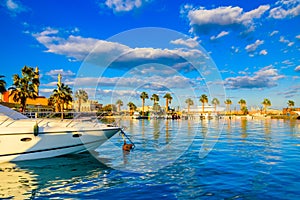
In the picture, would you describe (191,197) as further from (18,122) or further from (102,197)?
(18,122)

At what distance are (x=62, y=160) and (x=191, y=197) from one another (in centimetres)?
865

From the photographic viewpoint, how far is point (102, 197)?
8.67 m

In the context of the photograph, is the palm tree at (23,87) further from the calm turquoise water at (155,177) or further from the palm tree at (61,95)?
the calm turquoise water at (155,177)

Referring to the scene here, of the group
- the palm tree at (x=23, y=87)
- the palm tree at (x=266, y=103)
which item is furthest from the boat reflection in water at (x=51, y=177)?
the palm tree at (x=266, y=103)

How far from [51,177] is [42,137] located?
11.7 feet

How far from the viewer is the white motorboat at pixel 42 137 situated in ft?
44.8

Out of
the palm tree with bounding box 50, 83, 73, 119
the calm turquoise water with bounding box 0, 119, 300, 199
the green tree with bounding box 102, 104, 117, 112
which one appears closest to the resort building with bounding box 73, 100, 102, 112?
the green tree with bounding box 102, 104, 117, 112

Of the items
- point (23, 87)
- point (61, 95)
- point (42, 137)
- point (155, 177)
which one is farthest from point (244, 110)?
point (155, 177)

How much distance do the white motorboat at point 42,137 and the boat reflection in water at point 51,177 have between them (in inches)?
18.4

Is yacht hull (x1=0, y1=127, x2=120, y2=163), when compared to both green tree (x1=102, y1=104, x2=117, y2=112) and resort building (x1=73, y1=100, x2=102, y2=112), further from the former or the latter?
resort building (x1=73, y1=100, x2=102, y2=112)

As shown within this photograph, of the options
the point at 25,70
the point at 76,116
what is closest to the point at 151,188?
the point at 76,116

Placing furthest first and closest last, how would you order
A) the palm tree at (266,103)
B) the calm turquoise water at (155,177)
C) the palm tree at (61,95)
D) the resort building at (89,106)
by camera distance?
the palm tree at (266,103) < the palm tree at (61,95) < the resort building at (89,106) < the calm turquoise water at (155,177)

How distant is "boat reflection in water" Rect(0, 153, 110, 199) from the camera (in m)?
9.32

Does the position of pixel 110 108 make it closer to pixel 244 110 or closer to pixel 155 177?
pixel 155 177
